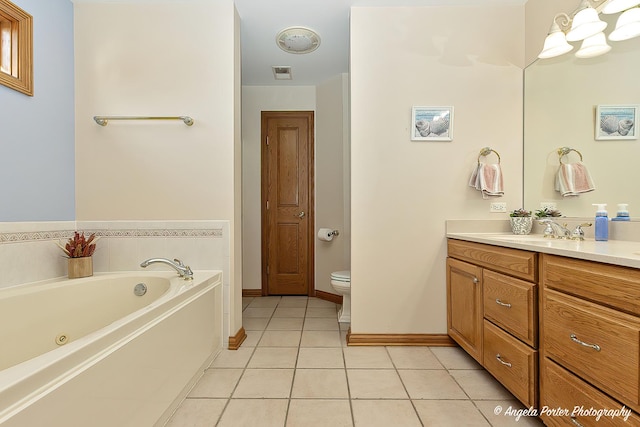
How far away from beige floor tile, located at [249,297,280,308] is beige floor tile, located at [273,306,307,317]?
16 cm

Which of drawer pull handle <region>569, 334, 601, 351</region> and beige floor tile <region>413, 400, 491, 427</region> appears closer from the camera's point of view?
drawer pull handle <region>569, 334, 601, 351</region>

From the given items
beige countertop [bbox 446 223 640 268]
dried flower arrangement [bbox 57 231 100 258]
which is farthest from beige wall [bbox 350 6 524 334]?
dried flower arrangement [bbox 57 231 100 258]

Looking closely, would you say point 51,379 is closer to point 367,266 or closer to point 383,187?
point 367,266

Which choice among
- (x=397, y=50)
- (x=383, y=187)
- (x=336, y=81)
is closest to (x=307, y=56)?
(x=336, y=81)

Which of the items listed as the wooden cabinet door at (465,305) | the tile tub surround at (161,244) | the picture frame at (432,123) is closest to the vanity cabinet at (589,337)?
the wooden cabinet door at (465,305)

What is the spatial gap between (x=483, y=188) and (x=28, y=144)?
2.77m

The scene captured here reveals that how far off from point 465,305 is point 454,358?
370 millimetres

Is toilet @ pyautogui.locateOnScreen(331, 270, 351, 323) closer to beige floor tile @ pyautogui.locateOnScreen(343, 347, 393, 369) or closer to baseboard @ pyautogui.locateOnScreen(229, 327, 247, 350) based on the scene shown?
beige floor tile @ pyautogui.locateOnScreen(343, 347, 393, 369)

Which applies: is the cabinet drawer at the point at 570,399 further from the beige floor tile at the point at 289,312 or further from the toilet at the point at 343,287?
the beige floor tile at the point at 289,312

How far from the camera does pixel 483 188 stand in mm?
2123

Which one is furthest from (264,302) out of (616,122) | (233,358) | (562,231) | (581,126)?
(616,122)

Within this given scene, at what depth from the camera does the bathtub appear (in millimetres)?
A: 818

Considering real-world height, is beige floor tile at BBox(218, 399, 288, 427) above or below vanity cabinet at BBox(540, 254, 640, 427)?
below

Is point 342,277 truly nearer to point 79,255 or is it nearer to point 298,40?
point 79,255
